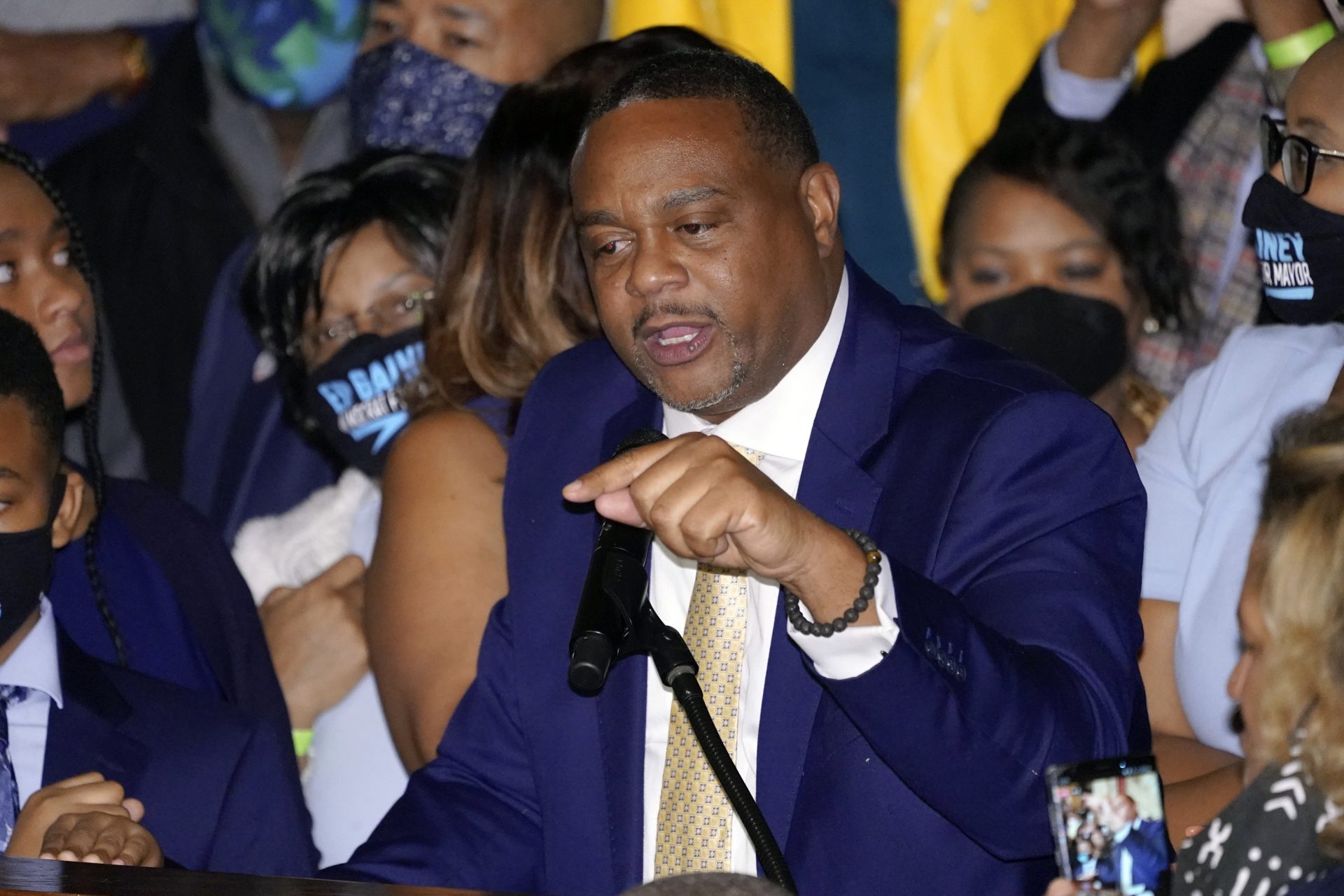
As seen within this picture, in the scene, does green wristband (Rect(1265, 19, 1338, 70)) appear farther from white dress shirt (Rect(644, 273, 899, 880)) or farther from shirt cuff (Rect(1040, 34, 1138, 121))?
white dress shirt (Rect(644, 273, 899, 880))

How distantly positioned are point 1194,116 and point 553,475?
2.22 metres

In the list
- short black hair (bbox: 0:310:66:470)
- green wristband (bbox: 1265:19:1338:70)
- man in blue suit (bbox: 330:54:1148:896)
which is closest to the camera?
man in blue suit (bbox: 330:54:1148:896)

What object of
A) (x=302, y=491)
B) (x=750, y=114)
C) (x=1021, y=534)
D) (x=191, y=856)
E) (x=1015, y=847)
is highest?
(x=750, y=114)

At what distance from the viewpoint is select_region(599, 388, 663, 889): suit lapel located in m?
2.27

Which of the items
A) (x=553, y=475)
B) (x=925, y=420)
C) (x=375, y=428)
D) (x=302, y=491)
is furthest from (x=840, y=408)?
(x=302, y=491)

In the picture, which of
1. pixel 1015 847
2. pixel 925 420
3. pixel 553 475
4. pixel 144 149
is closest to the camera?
pixel 1015 847

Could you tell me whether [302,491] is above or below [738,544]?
below

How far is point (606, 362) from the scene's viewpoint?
103 inches

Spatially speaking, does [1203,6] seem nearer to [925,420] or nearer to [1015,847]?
[925,420]

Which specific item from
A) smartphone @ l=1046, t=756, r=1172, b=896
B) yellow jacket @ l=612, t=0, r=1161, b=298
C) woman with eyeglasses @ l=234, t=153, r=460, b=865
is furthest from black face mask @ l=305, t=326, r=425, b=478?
smartphone @ l=1046, t=756, r=1172, b=896

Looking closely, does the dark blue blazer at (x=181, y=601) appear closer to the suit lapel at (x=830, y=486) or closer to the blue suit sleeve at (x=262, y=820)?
the blue suit sleeve at (x=262, y=820)

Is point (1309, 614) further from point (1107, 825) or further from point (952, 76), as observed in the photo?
point (952, 76)

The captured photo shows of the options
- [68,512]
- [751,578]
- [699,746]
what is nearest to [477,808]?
[699,746]

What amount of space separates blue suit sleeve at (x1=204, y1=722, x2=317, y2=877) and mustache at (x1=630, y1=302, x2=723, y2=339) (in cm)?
100
